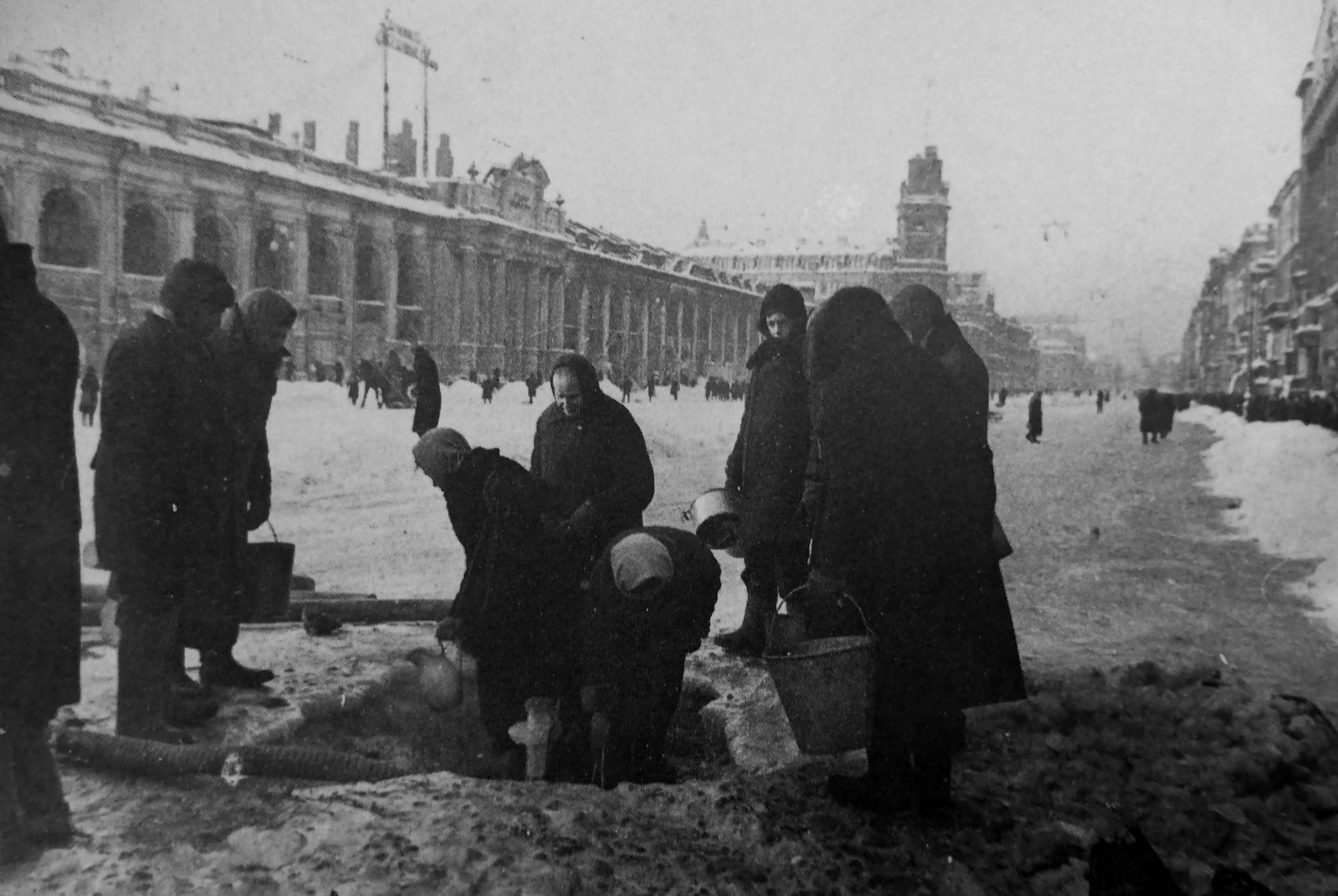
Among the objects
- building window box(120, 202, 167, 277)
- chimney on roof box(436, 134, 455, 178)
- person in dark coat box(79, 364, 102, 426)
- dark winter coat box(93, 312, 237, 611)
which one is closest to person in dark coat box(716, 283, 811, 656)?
chimney on roof box(436, 134, 455, 178)

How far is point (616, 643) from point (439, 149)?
2.46 metres

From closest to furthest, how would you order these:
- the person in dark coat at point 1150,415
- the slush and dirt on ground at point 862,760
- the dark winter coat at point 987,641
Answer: the slush and dirt on ground at point 862,760, the dark winter coat at point 987,641, the person in dark coat at point 1150,415

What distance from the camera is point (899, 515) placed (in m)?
2.95

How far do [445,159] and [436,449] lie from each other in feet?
4.92

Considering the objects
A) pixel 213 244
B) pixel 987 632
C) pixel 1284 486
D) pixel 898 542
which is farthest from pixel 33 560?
pixel 1284 486

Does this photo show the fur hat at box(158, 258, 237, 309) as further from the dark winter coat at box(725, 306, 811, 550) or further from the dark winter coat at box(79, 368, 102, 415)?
the dark winter coat at box(725, 306, 811, 550)

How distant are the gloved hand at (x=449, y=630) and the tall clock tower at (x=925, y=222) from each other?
8.21 ft

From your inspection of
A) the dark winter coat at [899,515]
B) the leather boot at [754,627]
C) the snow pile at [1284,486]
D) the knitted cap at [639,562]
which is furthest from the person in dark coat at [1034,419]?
the knitted cap at [639,562]

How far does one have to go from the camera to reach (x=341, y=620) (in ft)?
15.7

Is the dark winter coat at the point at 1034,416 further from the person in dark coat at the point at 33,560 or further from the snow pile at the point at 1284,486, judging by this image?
the person in dark coat at the point at 33,560

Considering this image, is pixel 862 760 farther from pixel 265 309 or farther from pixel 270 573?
pixel 265 309

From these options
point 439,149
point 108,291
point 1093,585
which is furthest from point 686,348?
point 108,291

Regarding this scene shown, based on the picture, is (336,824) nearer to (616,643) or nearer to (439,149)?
(616,643)

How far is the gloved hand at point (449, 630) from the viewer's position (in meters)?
3.63
